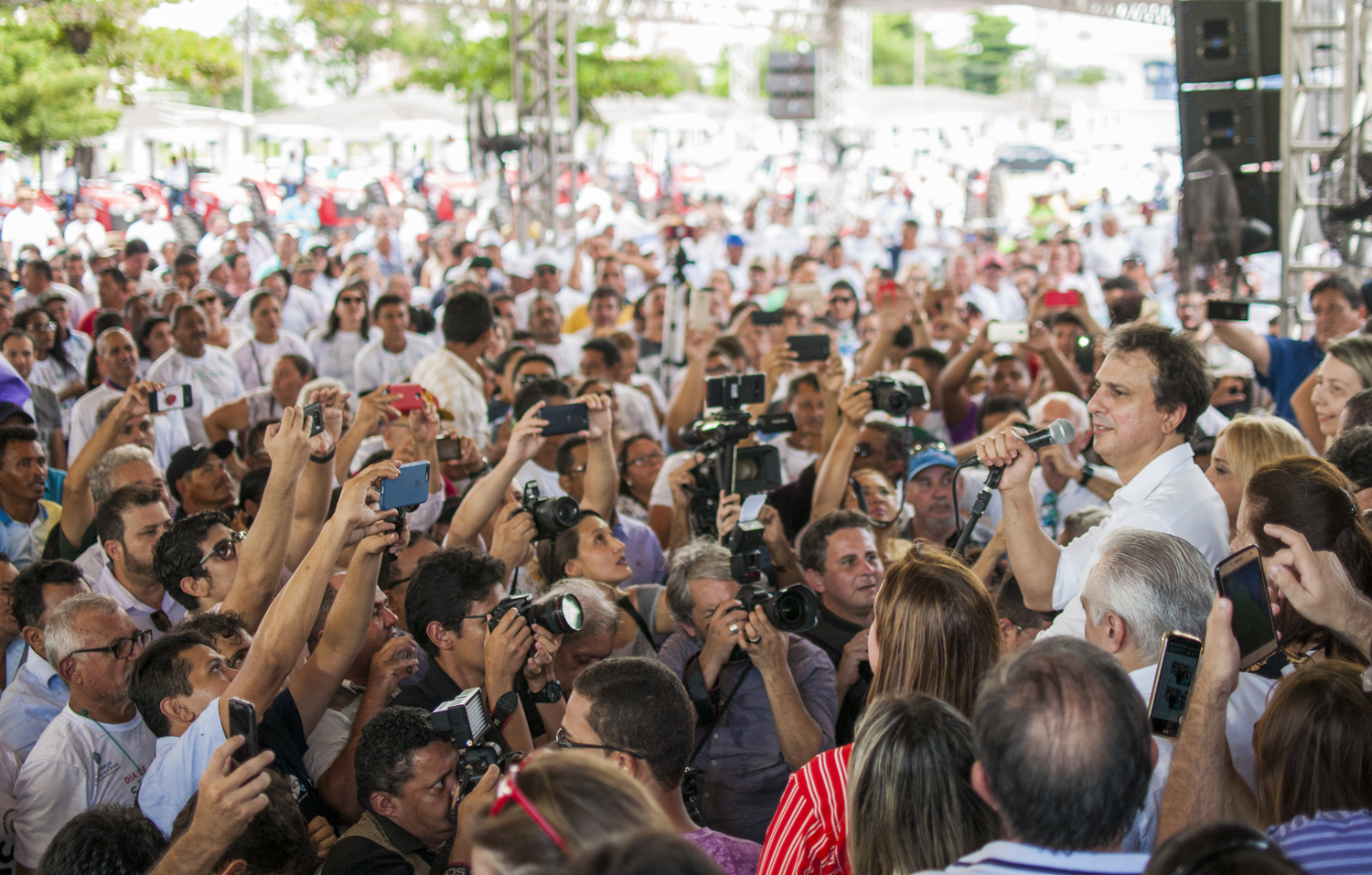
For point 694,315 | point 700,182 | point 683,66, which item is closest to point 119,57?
point 694,315

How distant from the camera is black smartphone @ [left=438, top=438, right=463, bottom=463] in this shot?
4754 millimetres

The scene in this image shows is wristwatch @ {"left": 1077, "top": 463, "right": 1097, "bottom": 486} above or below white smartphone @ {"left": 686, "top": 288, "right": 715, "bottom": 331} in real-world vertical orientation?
below

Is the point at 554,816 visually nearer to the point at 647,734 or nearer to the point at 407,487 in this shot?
the point at 647,734

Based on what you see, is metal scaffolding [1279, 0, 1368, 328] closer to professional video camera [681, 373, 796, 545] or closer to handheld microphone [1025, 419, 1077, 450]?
professional video camera [681, 373, 796, 545]

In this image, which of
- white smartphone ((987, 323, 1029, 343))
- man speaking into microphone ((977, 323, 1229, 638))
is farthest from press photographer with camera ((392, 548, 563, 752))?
white smartphone ((987, 323, 1029, 343))

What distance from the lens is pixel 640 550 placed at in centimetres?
458

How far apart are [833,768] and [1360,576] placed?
1318mm

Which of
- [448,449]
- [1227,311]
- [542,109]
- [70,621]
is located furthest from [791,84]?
[70,621]

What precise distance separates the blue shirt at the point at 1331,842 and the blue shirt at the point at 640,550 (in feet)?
9.52

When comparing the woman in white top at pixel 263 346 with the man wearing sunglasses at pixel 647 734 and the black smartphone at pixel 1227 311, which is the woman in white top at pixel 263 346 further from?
the man wearing sunglasses at pixel 647 734

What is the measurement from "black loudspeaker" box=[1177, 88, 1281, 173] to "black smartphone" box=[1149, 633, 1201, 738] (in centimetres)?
539

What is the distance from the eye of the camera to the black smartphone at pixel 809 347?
15.9ft

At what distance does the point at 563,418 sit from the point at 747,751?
1.33 meters

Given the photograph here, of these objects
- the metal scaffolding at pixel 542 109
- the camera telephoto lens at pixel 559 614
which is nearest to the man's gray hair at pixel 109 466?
the camera telephoto lens at pixel 559 614
